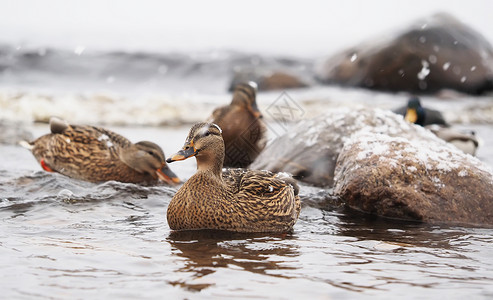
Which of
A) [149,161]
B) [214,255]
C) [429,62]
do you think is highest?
[429,62]

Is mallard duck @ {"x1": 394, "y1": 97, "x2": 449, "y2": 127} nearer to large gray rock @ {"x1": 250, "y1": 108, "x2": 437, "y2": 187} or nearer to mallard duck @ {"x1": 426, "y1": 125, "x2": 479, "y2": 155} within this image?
mallard duck @ {"x1": 426, "y1": 125, "x2": 479, "y2": 155}

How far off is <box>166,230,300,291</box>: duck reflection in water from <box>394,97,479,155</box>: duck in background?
553 centimetres

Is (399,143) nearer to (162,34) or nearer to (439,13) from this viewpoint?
(439,13)

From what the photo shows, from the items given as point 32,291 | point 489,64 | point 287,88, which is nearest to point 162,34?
point 287,88

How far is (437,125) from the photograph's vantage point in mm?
11516

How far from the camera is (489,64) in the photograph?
63.9ft

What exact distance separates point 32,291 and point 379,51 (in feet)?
56.5

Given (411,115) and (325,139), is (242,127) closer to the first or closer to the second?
(325,139)

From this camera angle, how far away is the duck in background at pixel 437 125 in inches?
383

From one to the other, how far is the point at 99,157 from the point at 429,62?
14.2 meters

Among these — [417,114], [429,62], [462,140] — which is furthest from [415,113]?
[429,62]

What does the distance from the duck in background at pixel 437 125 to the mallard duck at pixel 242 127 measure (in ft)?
10.2

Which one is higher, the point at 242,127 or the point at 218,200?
the point at 242,127

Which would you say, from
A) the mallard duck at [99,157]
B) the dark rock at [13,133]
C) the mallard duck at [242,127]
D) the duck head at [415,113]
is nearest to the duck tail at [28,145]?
the mallard duck at [99,157]
